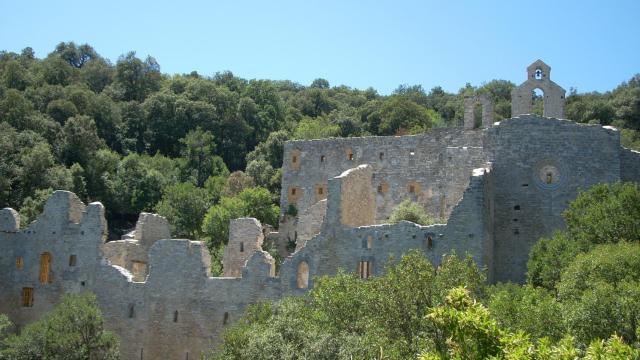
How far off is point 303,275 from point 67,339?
9.01 meters

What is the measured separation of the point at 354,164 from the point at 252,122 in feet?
88.6

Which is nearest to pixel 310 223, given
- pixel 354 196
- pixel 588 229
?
pixel 354 196

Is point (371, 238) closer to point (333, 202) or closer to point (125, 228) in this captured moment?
point (333, 202)

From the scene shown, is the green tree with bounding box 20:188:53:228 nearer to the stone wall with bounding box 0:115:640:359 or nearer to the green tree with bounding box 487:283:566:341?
the stone wall with bounding box 0:115:640:359

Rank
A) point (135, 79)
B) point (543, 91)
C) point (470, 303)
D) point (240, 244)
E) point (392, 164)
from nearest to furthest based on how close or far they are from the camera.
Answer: point (470, 303), point (240, 244), point (543, 91), point (392, 164), point (135, 79)

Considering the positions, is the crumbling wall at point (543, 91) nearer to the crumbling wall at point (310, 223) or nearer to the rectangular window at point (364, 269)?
the crumbling wall at point (310, 223)

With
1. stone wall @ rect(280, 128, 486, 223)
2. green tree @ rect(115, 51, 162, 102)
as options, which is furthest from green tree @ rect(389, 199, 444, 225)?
green tree @ rect(115, 51, 162, 102)

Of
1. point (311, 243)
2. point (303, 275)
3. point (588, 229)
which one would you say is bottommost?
point (303, 275)

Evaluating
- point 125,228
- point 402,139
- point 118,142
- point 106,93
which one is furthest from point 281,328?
point 106,93

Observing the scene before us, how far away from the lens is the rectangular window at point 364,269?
33.2 metres

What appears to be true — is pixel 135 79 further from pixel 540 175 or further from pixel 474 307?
pixel 474 307

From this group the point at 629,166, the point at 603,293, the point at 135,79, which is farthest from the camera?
the point at 135,79

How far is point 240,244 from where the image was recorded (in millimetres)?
39438

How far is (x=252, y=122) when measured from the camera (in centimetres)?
7275
